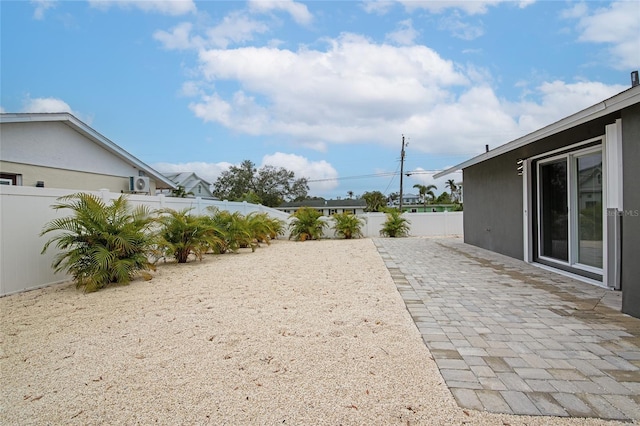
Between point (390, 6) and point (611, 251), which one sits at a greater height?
point (390, 6)

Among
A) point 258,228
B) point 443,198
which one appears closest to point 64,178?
point 258,228

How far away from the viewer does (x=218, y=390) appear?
2.23 metres

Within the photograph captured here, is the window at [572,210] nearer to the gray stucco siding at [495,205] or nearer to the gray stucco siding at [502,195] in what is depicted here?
the gray stucco siding at [502,195]

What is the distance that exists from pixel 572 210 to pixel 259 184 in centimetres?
3446

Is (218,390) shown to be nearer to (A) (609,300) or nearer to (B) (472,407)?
(B) (472,407)

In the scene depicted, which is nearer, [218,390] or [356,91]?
[218,390]

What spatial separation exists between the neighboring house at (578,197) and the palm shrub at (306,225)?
695cm

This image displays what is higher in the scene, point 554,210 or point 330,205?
point 330,205

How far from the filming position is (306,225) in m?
14.2

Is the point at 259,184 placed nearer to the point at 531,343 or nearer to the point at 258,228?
the point at 258,228

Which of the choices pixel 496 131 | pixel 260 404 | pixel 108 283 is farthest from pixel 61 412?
pixel 496 131

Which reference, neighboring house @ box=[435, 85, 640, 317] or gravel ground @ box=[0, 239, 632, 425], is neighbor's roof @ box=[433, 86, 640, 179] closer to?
neighboring house @ box=[435, 85, 640, 317]

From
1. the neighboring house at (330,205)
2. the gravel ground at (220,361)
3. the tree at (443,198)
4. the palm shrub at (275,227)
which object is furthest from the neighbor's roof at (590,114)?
the tree at (443,198)

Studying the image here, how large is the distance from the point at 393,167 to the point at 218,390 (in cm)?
2711
